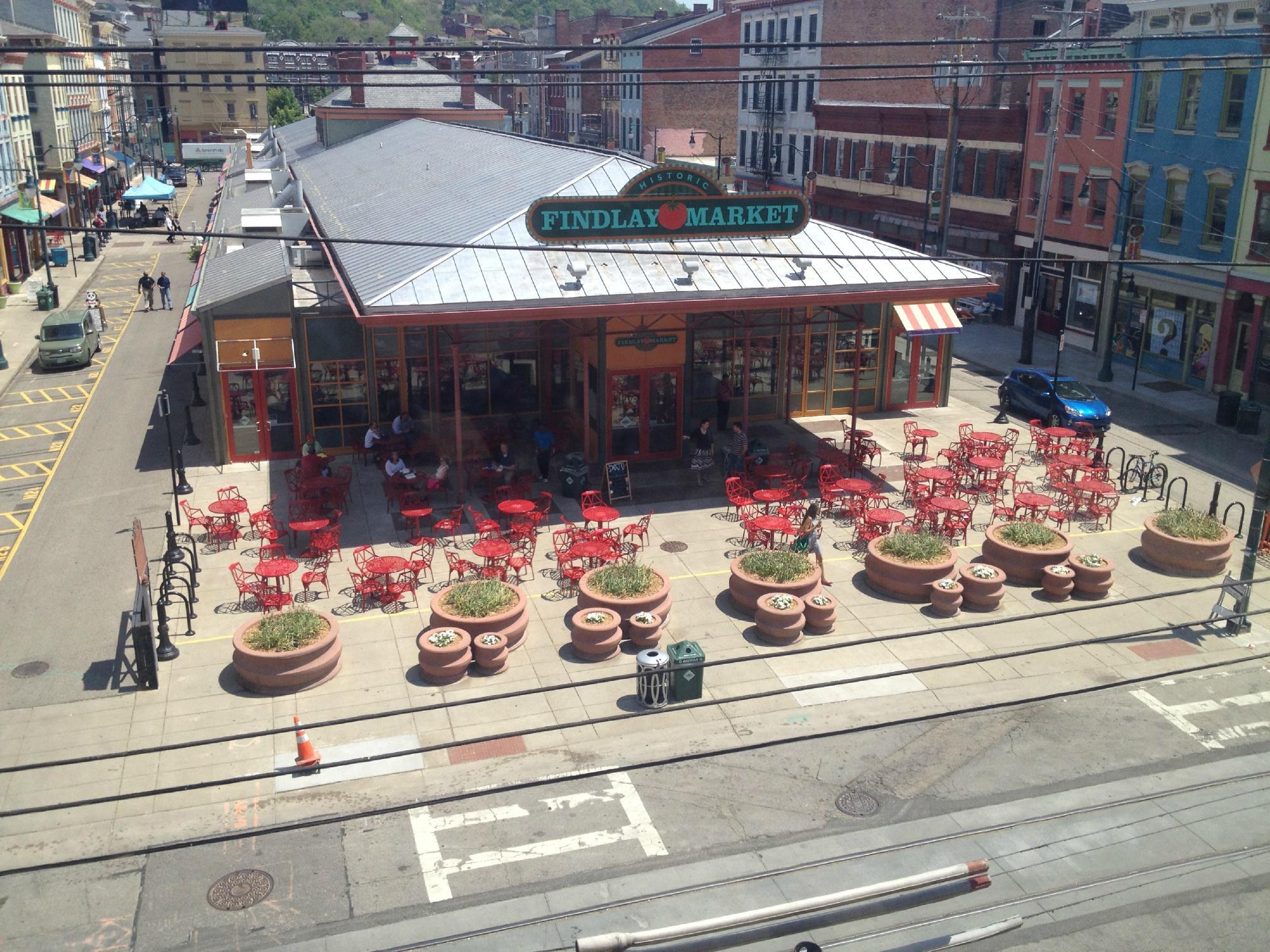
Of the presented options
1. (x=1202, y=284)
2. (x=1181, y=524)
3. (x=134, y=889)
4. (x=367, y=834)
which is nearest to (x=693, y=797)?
(x=367, y=834)

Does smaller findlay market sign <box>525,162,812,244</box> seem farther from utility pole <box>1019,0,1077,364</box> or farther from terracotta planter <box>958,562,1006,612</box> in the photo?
utility pole <box>1019,0,1077,364</box>

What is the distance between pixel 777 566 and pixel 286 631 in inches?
320

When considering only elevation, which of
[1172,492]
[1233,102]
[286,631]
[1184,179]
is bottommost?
[1172,492]

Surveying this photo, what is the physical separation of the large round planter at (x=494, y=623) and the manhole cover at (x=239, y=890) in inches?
211

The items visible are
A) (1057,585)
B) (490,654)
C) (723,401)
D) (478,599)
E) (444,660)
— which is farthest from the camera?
(723,401)

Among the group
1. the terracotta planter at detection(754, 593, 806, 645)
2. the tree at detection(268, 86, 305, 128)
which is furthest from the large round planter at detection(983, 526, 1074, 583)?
the tree at detection(268, 86, 305, 128)

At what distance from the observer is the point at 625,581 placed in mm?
18031

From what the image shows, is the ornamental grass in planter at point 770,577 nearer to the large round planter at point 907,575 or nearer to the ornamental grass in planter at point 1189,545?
the large round planter at point 907,575

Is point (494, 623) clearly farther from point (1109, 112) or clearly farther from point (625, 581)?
point (1109, 112)

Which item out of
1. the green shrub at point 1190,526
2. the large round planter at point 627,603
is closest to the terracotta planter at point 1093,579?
the green shrub at point 1190,526

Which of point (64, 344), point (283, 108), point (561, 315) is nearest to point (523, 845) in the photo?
point (561, 315)

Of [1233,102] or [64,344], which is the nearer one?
→ [1233,102]

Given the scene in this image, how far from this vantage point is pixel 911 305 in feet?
93.7

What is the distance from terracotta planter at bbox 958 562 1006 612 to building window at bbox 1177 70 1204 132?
77.6 ft
